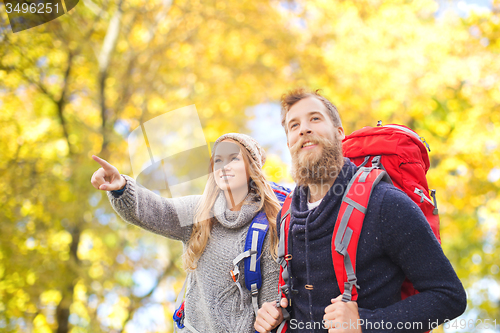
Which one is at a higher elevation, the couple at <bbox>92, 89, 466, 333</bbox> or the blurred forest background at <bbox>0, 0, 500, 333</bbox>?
the blurred forest background at <bbox>0, 0, 500, 333</bbox>

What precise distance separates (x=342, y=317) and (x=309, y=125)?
0.90 meters

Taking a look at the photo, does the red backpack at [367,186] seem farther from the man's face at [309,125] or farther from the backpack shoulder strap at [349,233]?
the man's face at [309,125]

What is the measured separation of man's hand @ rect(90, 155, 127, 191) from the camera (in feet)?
6.29

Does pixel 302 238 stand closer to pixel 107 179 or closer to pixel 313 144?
pixel 313 144

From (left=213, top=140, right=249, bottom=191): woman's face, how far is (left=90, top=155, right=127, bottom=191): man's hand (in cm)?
63

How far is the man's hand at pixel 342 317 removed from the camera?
139cm

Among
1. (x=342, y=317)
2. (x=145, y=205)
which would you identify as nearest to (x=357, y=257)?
(x=342, y=317)

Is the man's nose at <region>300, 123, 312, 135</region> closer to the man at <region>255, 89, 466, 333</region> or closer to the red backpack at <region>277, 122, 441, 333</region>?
the man at <region>255, 89, 466, 333</region>

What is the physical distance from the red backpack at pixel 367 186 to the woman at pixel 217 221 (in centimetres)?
46

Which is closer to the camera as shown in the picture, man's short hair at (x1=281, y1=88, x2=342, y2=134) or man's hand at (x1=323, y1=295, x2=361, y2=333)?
man's hand at (x1=323, y1=295, x2=361, y2=333)

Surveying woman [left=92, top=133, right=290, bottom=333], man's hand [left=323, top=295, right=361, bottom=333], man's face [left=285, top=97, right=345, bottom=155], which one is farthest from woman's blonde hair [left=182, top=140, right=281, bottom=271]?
man's hand [left=323, top=295, right=361, bottom=333]

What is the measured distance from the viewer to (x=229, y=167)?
7.90ft

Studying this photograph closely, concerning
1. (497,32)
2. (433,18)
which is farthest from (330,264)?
(433,18)

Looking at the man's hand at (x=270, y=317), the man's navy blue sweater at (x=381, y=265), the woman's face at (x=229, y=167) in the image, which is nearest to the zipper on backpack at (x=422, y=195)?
the man's navy blue sweater at (x=381, y=265)
